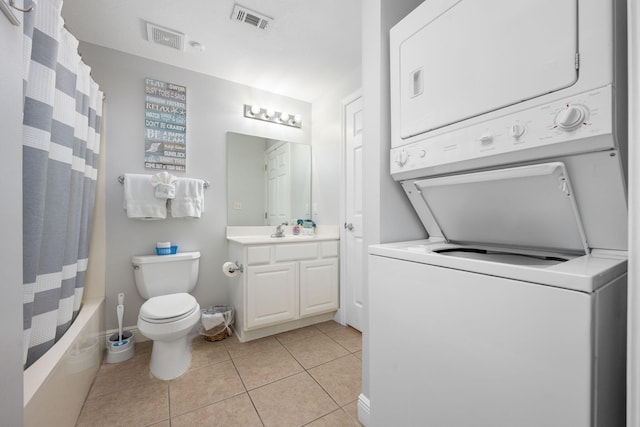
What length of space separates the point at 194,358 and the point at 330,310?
1219 mm

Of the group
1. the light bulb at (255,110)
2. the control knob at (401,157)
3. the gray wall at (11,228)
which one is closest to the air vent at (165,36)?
the light bulb at (255,110)

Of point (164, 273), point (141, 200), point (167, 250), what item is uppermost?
point (141, 200)

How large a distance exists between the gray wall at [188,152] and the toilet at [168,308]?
0.58 feet

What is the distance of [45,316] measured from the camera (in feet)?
3.93

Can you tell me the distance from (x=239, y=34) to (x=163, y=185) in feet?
4.30

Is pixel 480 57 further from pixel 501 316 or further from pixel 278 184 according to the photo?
pixel 278 184

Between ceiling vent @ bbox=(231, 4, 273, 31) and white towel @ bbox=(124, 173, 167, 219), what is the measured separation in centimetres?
139

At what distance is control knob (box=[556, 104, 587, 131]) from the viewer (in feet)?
2.10

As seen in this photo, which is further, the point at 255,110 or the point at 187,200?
the point at 255,110

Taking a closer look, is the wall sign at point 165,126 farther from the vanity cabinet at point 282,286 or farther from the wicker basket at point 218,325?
the wicker basket at point 218,325

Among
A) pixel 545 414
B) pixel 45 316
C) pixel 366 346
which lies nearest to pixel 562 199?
pixel 545 414

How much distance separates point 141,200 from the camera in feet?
7.09

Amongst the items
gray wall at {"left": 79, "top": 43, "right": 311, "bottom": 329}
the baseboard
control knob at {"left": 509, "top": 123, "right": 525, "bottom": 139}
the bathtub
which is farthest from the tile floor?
control knob at {"left": 509, "top": 123, "right": 525, "bottom": 139}

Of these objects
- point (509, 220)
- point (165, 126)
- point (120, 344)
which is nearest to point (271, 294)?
point (120, 344)
